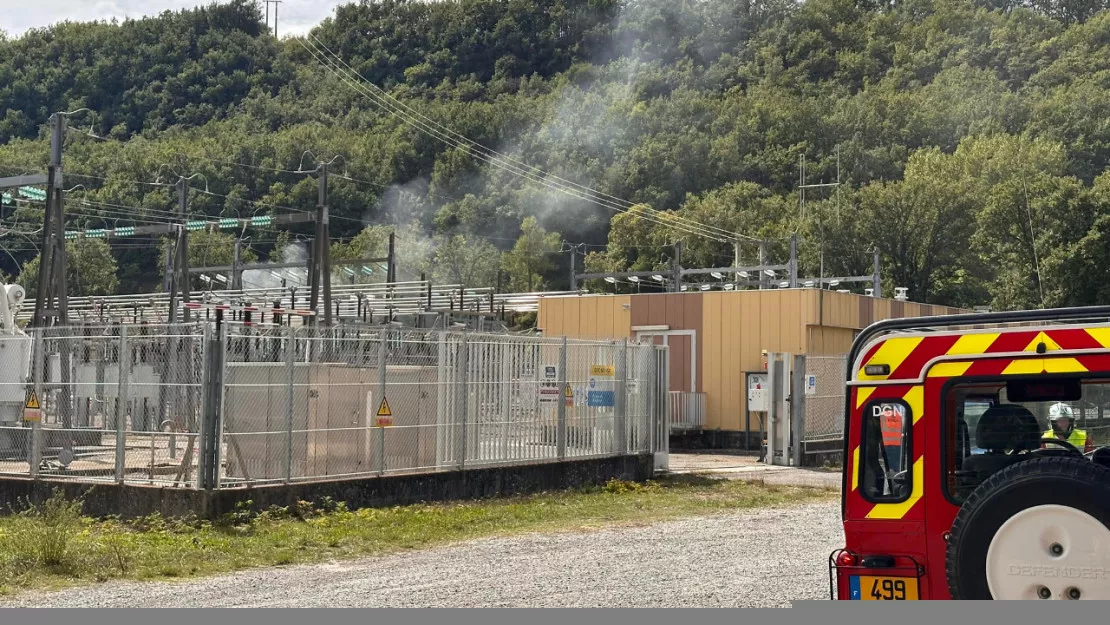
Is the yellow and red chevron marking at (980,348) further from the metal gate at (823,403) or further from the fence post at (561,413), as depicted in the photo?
the metal gate at (823,403)

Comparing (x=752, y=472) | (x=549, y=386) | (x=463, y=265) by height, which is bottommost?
(x=752, y=472)

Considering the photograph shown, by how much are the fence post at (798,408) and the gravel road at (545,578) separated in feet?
35.0

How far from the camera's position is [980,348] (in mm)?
6539

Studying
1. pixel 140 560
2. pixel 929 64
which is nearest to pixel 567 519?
pixel 140 560

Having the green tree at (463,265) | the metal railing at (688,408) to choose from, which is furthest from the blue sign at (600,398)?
the green tree at (463,265)

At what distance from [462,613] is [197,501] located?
22.4 ft

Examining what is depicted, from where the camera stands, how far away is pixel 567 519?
16.5 m

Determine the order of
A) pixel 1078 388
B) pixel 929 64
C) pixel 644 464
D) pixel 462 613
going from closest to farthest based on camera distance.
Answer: pixel 1078 388 < pixel 462 613 < pixel 644 464 < pixel 929 64

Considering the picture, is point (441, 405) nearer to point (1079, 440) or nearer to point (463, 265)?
point (1079, 440)

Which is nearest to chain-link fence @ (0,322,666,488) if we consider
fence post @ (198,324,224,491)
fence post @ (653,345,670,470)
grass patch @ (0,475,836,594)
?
fence post @ (198,324,224,491)

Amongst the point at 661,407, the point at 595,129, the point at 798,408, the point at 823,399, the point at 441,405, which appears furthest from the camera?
the point at 595,129

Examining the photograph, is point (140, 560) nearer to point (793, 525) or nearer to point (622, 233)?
point (793, 525)

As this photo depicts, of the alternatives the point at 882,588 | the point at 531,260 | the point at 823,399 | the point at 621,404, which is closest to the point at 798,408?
the point at 823,399

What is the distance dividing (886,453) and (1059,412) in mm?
908
